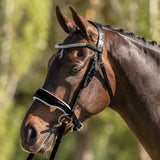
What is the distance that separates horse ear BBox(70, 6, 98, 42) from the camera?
380 cm

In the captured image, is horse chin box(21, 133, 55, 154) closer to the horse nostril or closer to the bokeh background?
the horse nostril

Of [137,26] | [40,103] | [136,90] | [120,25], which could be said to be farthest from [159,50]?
[120,25]

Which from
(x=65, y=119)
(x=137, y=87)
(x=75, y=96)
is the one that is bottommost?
(x=65, y=119)

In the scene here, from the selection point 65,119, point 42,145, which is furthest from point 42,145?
point 65,119

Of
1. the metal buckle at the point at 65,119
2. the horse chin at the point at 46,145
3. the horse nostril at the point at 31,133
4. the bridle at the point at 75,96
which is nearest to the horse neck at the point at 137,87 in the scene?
the bridle at the point at 75,96

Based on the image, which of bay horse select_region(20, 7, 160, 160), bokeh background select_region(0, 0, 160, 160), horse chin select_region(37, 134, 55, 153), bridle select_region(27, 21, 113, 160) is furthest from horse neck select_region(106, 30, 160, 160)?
bokeh background select_region(0, 0, 160, 160)

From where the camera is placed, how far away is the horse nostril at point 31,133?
3.67 meters

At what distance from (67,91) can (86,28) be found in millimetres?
620

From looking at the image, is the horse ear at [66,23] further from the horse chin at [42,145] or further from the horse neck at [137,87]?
the horse chin at [42,145]

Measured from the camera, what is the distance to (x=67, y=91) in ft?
12.4

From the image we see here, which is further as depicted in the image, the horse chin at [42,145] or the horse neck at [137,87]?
the horse neck at [137,87]

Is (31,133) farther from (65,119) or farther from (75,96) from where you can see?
(75,96)

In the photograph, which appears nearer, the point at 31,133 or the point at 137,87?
the point at 31,133

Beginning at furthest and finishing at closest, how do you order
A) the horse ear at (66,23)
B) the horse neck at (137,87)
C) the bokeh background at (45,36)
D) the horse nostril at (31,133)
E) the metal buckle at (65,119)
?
1. the bokeh background at (45,36)
2. the horse ear at (66,23)
3. the horse neck at (137,87)
4. the metal buckle at (65,119)
5. the horse nostril at (31,133)
